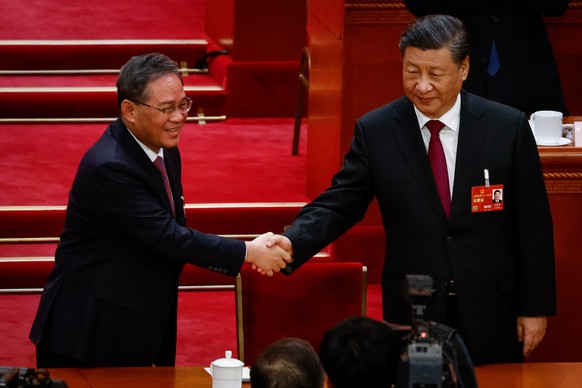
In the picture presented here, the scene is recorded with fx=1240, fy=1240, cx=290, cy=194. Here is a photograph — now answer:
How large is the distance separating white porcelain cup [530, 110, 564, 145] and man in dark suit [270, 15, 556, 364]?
0.76m

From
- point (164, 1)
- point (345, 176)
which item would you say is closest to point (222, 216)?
point (345, 176)

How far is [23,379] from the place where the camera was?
2.89 m

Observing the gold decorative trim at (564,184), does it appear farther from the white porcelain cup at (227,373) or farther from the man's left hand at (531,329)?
the white porcelain cup at (227,373)

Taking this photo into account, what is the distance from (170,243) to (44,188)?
2457mm

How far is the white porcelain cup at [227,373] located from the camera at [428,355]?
69cm

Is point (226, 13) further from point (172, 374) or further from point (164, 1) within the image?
point (172, 374)

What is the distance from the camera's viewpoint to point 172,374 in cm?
336

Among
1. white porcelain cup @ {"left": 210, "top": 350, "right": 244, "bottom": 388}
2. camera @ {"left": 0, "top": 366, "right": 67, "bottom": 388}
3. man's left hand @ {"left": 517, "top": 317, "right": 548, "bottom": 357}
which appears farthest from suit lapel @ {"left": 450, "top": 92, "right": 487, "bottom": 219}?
camera @ {"left": 0, "top": 366, "right": 67, "bottom": 388}

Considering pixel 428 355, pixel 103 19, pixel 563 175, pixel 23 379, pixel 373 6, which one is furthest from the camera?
pixel 103 19

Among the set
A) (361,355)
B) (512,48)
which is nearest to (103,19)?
(512,48)

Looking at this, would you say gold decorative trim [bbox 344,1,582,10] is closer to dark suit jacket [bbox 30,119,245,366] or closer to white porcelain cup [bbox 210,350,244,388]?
dark suit jacket [bbox 30,119,245,366]

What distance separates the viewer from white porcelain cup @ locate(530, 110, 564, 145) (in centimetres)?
432

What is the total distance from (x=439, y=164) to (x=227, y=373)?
→ 0.90 m

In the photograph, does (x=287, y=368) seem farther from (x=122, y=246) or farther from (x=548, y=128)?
(x=548, y=128)
